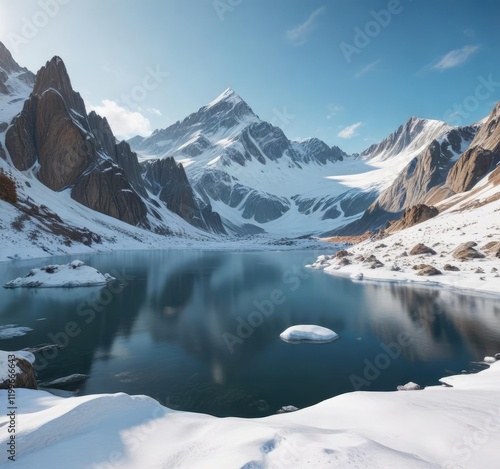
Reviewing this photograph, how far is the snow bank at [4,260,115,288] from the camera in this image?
3741 centimetres

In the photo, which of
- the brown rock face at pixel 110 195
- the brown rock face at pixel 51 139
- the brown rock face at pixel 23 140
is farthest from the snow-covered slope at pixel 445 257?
the brown rock face at pixel 23 140

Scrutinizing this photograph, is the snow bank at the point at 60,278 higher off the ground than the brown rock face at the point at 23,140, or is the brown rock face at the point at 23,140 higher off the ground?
the brown rock face at the point at 23,140

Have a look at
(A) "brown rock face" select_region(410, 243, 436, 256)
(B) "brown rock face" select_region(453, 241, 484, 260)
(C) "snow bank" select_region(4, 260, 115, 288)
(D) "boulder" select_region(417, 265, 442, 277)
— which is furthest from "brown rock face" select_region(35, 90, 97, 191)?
(B) "brown rock face" select_region(453, 241, 484, 260)

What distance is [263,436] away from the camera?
6723mm

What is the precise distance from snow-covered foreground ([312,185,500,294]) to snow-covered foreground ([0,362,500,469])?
107 ft

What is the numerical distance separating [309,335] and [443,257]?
113ft

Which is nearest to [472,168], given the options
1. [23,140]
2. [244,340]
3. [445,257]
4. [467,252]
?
[445,257]

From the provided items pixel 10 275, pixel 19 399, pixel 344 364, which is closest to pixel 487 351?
pixel 344 364

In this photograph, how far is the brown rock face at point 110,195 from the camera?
13562 cm

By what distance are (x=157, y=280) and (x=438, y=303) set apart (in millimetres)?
34572

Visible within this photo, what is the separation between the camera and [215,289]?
A: 136 feet

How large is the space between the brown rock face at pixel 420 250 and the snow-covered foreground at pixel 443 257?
27.5 inches

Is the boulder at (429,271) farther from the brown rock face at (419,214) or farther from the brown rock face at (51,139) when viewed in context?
the brown rock face at (51,139)

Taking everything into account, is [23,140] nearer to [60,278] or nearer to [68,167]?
[68,167]
